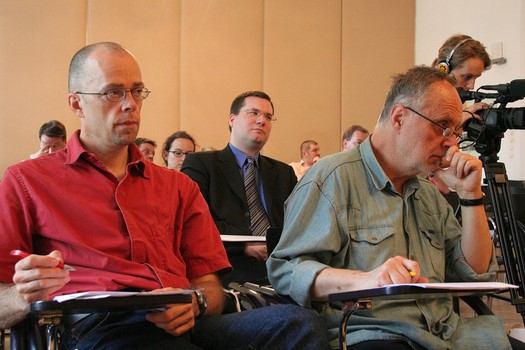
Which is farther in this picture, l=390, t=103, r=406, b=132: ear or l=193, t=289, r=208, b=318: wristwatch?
l=390, t=103, r=406, b=132: ear

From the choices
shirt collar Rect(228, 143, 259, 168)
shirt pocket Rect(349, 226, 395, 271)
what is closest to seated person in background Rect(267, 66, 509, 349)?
shirt pocket Rect(349, 226, 395, 271)

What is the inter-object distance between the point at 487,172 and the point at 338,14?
5787 mm

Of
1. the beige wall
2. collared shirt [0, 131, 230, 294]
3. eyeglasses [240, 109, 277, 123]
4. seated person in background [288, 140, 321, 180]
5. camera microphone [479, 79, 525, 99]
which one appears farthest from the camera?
seated person in background [288, 140, 321, 180]

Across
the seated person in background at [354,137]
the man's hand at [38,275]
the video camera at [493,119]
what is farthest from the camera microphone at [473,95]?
the seated person in background at [354,137]

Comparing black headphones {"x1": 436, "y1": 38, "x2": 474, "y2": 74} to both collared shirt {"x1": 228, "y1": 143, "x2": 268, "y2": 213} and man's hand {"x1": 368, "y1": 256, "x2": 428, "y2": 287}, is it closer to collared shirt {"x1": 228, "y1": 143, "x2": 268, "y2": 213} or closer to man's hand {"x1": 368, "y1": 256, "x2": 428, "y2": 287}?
collared shirt {"x1": 228, "y1": 143, "x2": 268, "y2": 213}

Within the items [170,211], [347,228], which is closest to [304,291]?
[347,228]

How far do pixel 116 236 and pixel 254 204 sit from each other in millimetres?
1550

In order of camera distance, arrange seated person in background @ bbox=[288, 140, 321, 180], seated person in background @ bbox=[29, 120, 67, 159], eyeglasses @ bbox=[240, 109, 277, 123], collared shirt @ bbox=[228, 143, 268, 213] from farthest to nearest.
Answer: seated person in background @ bbox=[288, 140, 321, 180] → seated person in background @ bbox=[29, 120, 67, 159] → eyeglasses @ bbox=[240, 109, 277, 123] → collared shirt @ bbox=[228, 143, 268, 213]

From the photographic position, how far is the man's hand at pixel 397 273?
1.45 meters

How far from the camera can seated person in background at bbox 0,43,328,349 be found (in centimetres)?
155

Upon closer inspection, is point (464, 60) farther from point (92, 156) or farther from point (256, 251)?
point (92, 156)

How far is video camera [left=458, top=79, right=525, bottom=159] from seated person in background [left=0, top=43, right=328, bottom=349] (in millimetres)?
1042

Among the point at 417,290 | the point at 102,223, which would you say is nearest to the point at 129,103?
the point at 102,223

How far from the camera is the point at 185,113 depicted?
7156 mm
